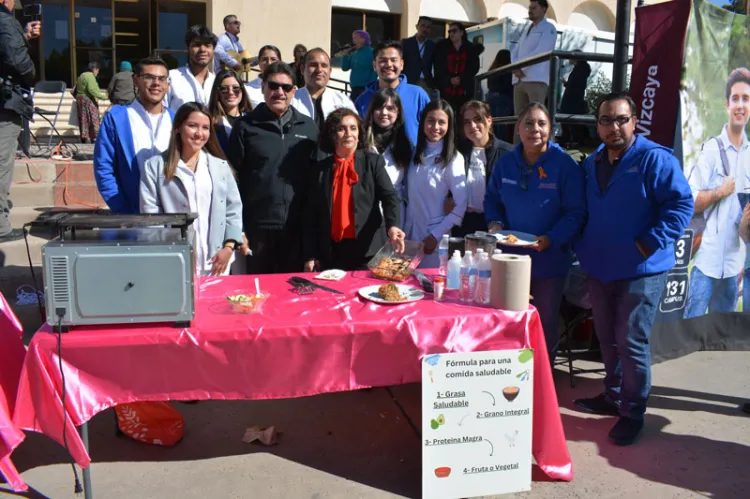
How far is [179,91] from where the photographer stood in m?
4.68

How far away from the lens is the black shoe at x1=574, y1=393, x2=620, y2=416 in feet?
12.5

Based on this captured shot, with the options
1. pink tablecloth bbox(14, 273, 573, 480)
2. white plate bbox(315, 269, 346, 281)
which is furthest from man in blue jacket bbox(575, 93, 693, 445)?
Result: white plate bbox(315, 269, 346, 281)

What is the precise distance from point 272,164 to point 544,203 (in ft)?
5.67

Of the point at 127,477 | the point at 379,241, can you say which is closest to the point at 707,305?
the point at 379,241

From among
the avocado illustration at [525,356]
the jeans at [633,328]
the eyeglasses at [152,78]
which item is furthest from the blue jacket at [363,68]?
the avocado illustration at [525,356]

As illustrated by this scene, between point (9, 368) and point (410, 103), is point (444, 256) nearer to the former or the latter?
point (410, 103)

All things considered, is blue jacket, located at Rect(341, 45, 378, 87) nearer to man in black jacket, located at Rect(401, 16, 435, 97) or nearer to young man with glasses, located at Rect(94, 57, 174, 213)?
man in black jacket, located at Rect(401, 16, 435, 97)

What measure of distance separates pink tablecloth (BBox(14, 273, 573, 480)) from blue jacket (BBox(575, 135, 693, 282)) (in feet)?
2.75

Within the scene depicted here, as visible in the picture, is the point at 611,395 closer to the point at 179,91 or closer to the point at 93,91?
the point at 179,91

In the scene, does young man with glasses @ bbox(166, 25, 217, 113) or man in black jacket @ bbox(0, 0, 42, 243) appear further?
man in black jacket @ bbox(0, 0, 42, 243)

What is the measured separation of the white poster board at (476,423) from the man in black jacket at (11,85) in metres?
4.59

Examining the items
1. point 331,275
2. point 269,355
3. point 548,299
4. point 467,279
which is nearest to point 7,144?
point 331,275

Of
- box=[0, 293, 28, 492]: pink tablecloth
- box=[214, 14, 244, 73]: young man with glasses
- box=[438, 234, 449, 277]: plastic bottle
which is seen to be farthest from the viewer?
box=[214, 14, 244, 73]: young man with glasses

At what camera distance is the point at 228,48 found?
30.6 feet
